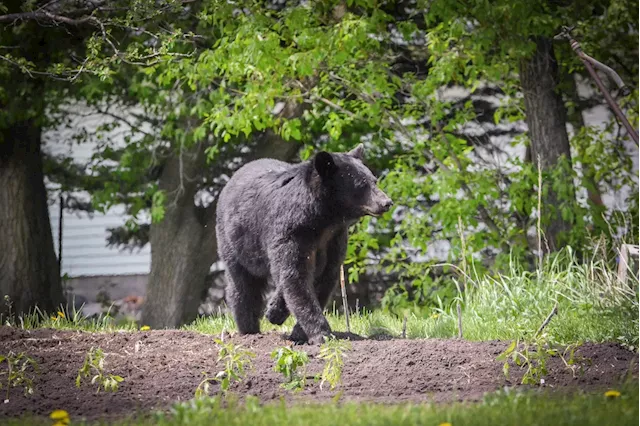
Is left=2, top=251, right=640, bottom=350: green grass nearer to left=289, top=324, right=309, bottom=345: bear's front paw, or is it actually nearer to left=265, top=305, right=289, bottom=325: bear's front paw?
left=265, top=305, right=289, bottom=325: bear's front paw

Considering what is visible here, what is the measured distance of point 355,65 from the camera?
11375mm

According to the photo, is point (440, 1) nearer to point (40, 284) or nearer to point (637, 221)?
point (637, 221)

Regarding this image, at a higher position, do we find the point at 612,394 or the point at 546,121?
the point at 546,121

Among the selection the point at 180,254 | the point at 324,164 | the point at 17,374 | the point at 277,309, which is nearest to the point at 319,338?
the point at 277,309

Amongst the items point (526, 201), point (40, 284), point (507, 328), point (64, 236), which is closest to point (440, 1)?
point (526, 201)

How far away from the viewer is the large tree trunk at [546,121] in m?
10.9

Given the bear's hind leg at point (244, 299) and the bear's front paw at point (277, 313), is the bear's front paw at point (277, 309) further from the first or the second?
the bear's hind leg at point (244, 299)

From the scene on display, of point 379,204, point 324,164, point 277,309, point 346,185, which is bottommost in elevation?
point 277,309

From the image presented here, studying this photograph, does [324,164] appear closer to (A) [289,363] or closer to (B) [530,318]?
(A) [289,363]

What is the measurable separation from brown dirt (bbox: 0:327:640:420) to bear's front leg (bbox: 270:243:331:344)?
330 millimetres

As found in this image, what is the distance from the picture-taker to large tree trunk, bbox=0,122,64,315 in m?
12.2

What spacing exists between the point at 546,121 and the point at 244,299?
15.1 ft

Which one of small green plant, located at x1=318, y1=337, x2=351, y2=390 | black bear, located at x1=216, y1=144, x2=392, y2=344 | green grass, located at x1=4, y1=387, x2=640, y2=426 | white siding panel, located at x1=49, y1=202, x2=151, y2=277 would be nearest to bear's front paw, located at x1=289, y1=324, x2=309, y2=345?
black bear, located at x1=216, y1=144, x2=392, y2=344

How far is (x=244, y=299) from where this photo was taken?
815 centimetres
